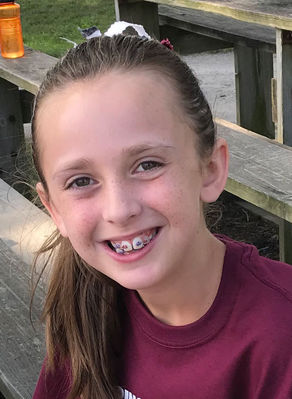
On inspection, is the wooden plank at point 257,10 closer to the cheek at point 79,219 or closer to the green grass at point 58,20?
the cheek at point 79,219

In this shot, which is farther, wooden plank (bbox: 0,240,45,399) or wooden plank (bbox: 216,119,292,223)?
wooden plank (bbox: 216,119,292,223)

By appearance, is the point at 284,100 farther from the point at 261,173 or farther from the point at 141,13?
the point at 141,13

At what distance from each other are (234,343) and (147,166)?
0.36 meters

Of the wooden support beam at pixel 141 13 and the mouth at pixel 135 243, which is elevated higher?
the mouth at pixel 135 243

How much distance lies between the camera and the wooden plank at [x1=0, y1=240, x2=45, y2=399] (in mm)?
1901

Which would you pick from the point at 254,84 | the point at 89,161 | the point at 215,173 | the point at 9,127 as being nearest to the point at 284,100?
the point at 254,84

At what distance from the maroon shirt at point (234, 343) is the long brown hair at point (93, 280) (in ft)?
0.39

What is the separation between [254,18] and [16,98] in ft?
5.54

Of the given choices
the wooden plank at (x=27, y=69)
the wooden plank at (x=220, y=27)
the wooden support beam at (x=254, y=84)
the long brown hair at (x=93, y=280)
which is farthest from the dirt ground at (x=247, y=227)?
the long brown hair at (x=93, y=280)

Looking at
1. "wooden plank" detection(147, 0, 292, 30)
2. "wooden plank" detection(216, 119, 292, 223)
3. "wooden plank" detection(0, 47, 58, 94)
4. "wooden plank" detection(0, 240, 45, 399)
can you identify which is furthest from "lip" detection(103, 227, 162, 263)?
"wooden plank" detection(0, 47, 58, 94)

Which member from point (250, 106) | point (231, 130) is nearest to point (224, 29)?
point (250, 106)

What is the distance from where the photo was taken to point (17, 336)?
6.81 ft

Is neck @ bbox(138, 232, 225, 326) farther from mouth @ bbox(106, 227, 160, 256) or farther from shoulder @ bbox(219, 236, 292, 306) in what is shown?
mouth @ bbox(106, 227, 160, 256)

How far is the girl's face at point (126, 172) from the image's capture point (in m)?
1.24
